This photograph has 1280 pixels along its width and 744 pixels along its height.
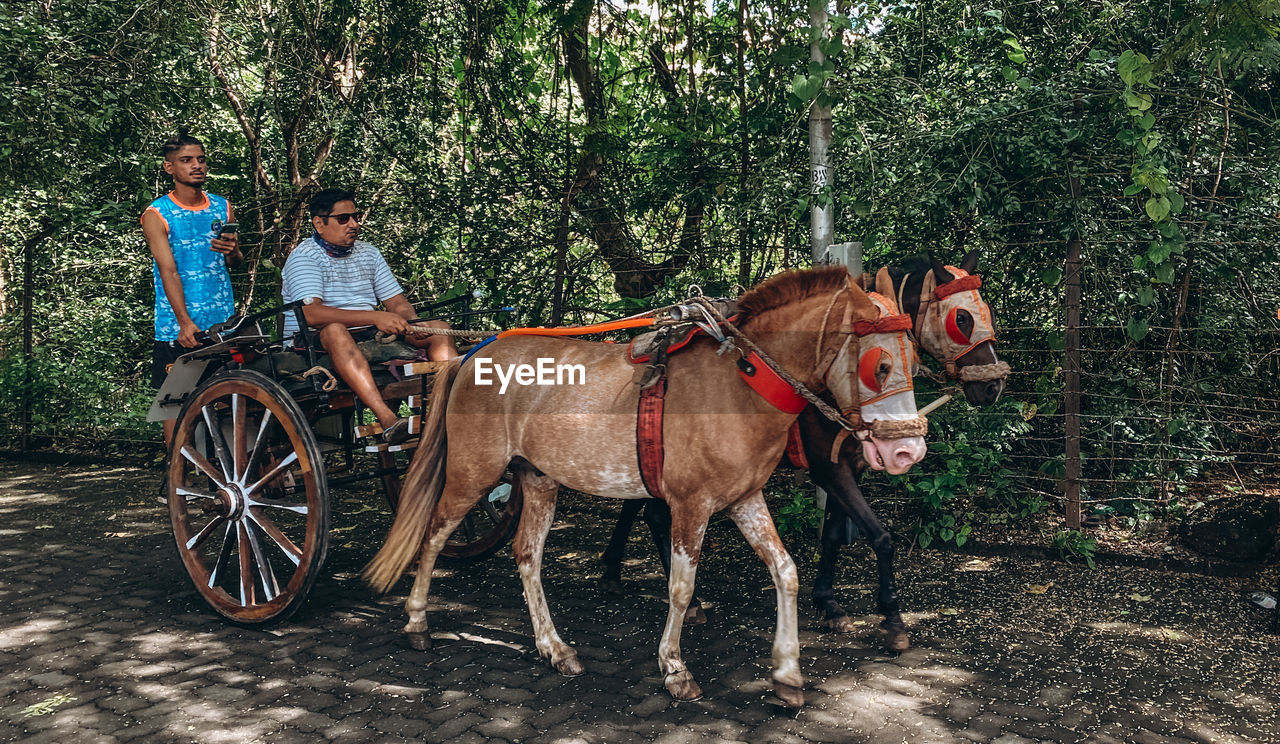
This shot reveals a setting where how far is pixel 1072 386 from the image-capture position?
5.93 m

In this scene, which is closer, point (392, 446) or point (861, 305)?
point (861, 305)

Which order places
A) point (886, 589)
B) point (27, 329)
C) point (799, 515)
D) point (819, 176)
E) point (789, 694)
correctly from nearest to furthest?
point (789, 694)
point (886, 589)
point (819, 176)
point (799, 515)
point (27, 329)

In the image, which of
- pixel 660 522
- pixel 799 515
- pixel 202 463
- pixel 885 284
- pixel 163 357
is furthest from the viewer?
pixel 799 515

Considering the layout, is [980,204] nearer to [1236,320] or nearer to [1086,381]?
[1086,381]

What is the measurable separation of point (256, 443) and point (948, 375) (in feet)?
11.7

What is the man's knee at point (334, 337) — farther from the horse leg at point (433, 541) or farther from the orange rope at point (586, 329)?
the horse leg at point (433, 541)

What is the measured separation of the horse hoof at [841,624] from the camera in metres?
4.59

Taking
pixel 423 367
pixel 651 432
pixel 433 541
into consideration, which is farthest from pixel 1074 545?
pixel 423 367

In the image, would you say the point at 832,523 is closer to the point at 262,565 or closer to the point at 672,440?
the point at 672,440

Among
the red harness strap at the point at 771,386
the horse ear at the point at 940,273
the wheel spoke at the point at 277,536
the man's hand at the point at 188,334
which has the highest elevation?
the horse ear at the point at 940,273

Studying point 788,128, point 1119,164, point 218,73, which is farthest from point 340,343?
point 218,73

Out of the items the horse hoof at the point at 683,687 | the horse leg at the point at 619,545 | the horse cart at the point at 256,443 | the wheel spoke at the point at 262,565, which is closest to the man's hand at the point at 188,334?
the horse cart at the point at 256,443

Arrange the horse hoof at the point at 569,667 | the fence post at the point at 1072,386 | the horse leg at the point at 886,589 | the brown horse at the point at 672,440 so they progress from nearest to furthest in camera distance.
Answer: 1. the brown horse at the point at 672,440
2. the horse hoof at the point at 569,667
3. the horse leg at the point at 886,589
4. the fence post at the point at 1072,386

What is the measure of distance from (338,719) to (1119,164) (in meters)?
5.25
